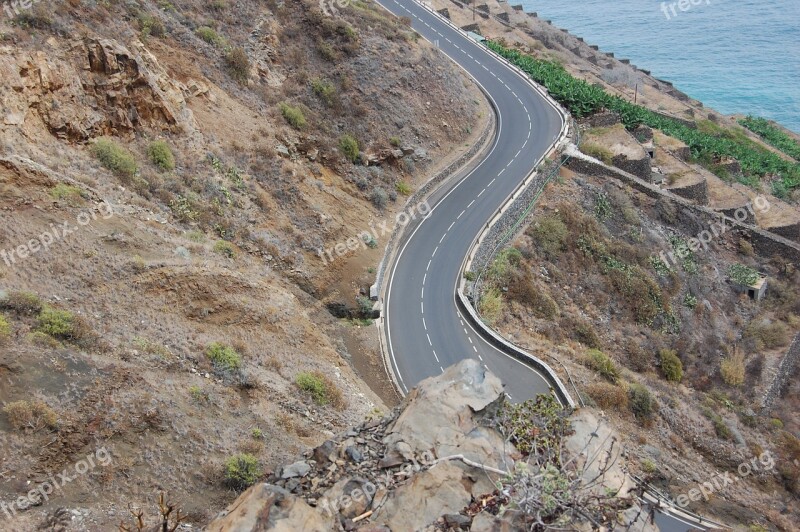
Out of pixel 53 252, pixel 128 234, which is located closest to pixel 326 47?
pixel 128 234

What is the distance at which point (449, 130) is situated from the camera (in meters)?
43.0

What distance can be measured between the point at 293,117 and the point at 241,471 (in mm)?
24921

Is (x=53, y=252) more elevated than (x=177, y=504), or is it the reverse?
(x=53, y=252)

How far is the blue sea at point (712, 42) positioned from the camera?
3450 inches

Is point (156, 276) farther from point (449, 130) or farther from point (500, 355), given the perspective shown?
point (449, 130)

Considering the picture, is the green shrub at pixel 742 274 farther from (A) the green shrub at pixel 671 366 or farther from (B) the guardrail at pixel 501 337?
(B) the guardrail at pixel 501 337

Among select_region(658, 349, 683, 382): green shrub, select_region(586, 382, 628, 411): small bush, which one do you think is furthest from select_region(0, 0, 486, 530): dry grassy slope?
select_region(658, 349, 683, 382): green shrub

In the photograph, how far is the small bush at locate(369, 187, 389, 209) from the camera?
35.5 metres

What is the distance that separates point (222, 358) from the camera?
1906 cm

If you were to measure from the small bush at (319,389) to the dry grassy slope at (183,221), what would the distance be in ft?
1.28

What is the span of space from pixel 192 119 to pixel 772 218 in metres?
38.9

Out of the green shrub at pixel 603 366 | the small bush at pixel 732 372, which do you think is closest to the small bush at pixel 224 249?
the green shrub at pixel 603 366

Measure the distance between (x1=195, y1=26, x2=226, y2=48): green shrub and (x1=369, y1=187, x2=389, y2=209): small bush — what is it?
40.9ft

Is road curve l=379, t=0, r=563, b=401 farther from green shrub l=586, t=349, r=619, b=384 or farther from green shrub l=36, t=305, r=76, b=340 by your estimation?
green shrub l=36, t=305, r=76, b=340
